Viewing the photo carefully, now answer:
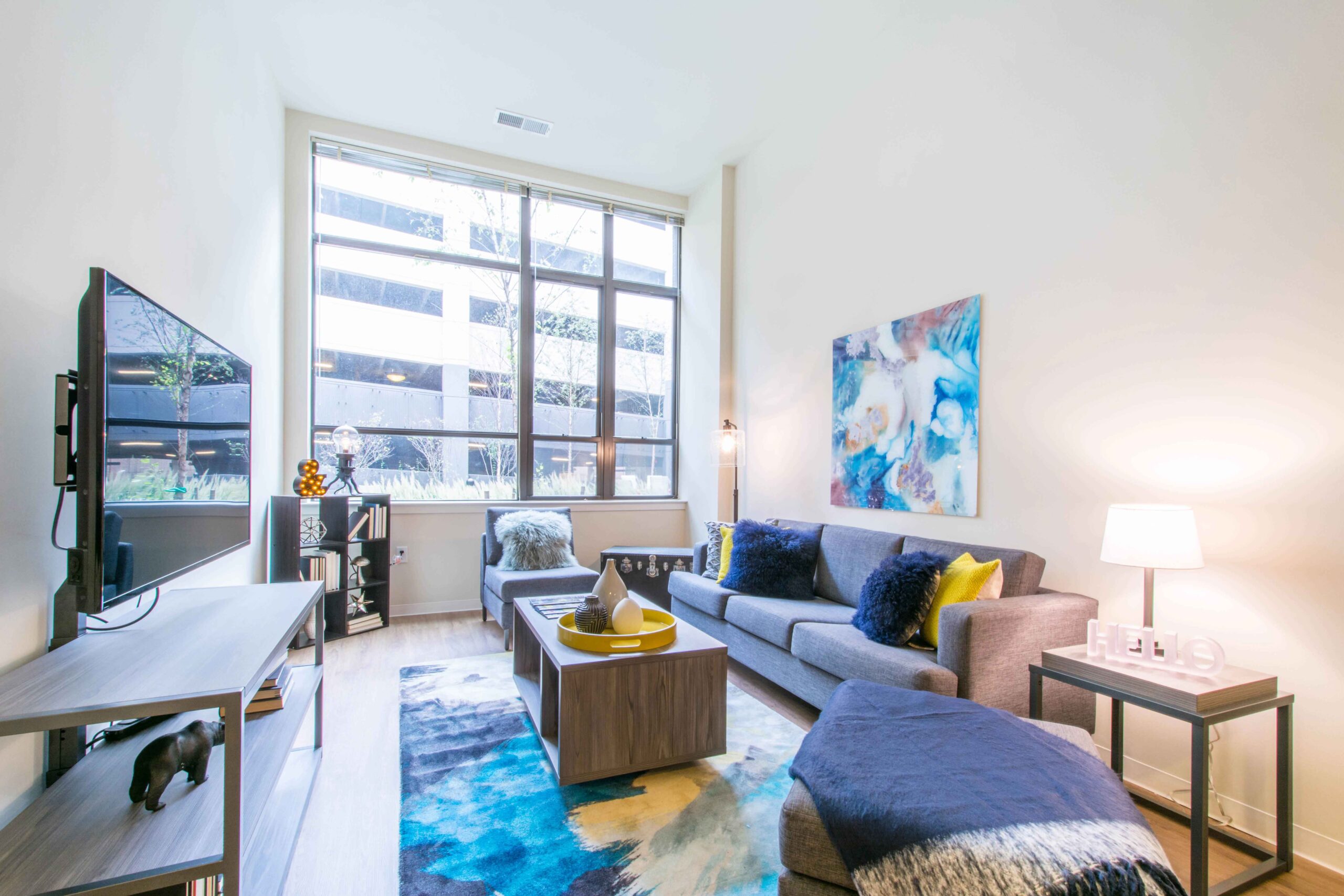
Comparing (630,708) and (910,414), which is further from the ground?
(910,414)

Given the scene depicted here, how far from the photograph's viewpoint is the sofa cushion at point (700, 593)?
11.2 feet

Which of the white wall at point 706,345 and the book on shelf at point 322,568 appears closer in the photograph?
the book on shelf at point 322,568

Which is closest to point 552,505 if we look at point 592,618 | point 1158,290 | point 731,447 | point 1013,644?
point 731,447

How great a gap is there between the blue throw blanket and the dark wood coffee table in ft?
2.12

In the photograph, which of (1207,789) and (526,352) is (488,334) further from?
(1207,789)

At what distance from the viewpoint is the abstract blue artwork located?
2902mm

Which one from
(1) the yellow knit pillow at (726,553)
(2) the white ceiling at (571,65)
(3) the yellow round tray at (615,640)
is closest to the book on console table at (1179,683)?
(3) the yellow round tray at (615,640)

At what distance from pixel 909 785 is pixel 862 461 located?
2377mm

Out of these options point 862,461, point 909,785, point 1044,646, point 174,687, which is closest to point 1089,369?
point 1044,646

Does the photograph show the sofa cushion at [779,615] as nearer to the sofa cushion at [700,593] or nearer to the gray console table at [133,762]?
the sofa cushion at [700,593]

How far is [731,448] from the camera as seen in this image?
15.5 feet

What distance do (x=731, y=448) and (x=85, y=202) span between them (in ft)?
12.3

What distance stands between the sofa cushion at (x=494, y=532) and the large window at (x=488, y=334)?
54cm

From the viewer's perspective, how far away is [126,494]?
1360 mm
